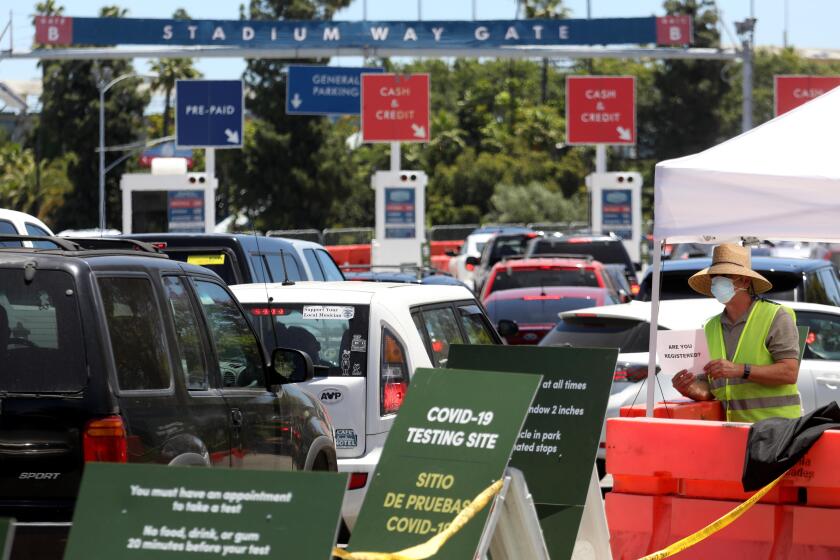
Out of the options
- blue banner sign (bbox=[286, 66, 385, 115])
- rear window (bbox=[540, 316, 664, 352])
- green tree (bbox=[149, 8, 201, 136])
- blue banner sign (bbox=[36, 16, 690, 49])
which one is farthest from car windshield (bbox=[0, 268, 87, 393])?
green tree (bbox=[149, 8, 201, 136])

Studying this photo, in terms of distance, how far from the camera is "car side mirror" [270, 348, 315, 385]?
786 cm

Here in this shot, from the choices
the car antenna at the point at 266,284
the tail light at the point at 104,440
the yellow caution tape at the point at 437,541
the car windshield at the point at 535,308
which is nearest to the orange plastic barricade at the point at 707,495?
the car antenna at the point at 266,284

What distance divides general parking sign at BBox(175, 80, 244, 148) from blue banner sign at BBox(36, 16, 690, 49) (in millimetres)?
3542

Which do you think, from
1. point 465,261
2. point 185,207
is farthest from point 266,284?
point 185,207

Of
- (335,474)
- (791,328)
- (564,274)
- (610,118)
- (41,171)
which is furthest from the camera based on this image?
(41,171)

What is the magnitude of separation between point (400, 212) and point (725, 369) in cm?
3950

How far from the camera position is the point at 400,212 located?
4700 centimetres

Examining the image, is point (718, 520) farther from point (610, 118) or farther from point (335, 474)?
point (610, 118)

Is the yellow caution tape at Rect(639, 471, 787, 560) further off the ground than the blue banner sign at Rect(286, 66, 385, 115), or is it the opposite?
the blue banner sign at Rect(286, 66, 385, 115)

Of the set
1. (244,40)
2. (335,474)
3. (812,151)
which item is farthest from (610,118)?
(335,474)

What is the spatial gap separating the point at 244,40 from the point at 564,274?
33.7m

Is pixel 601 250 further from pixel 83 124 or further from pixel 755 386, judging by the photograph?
pixel 83 124

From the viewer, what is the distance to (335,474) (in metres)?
4.18

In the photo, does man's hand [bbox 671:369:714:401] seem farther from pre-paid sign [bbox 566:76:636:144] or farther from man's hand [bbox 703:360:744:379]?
pre-paid sign [bbox 566:76:636:144]
